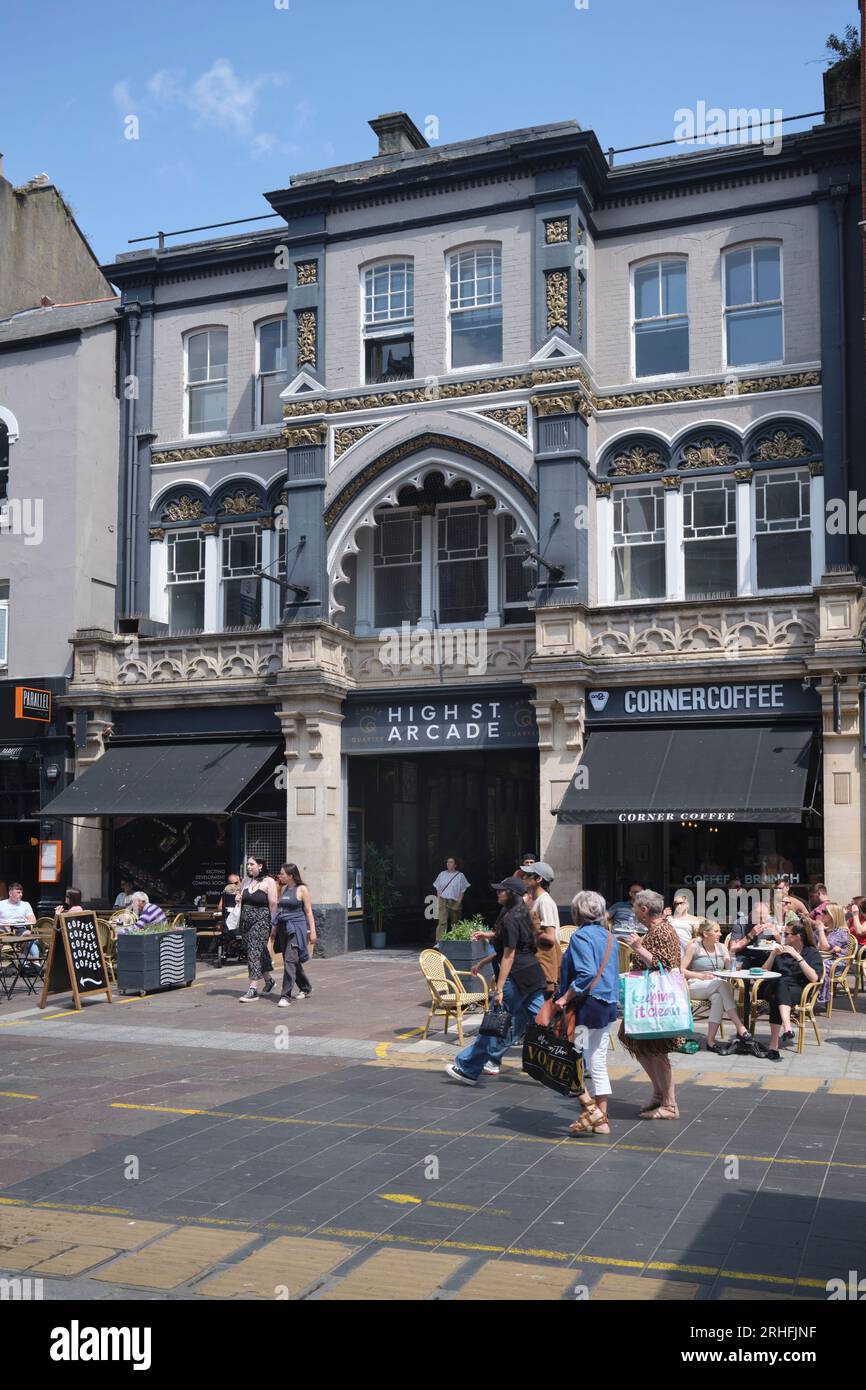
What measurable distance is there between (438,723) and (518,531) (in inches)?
141

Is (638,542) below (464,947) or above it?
above

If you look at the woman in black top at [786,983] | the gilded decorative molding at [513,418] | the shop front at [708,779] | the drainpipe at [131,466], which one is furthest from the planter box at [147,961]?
the gilded decorative molding at [513,418]

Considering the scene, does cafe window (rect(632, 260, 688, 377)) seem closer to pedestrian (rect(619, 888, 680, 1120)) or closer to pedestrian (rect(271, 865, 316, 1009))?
pedestrian (rect(271, 865, 316, 1009))

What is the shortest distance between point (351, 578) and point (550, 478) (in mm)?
4709

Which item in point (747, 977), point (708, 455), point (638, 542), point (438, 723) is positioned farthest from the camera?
point (438, 723)

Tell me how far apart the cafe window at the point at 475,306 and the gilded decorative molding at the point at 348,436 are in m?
1.92

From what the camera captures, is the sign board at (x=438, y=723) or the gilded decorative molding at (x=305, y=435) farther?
the gilded decorative molding at (x=305, y=435)

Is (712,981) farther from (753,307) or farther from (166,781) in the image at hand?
(753,307)

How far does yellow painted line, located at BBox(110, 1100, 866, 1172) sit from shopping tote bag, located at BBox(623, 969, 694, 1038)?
818mm

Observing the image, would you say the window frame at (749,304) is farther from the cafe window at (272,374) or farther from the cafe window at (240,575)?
the cafe window at (240,575)

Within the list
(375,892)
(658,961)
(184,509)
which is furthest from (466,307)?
(658,961)

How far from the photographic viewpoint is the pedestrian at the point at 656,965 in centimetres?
964

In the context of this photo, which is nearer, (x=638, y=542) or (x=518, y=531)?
(x=518, y=531)

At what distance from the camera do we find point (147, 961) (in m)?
17.8
